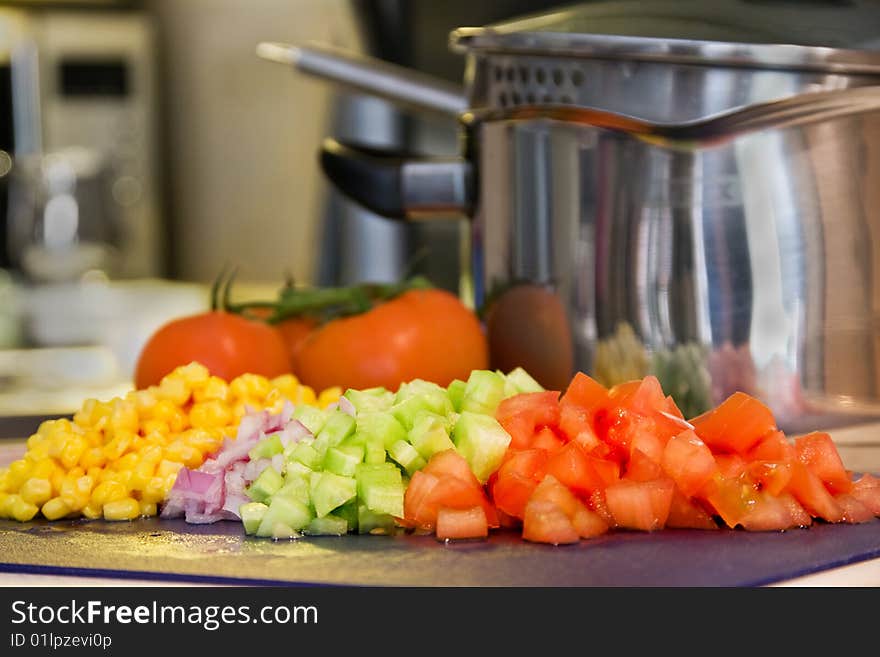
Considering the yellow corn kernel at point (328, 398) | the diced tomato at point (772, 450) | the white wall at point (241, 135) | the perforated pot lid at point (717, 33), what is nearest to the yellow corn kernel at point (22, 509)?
the yellow corn kernel at point (328, 398)

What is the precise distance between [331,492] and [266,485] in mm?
47

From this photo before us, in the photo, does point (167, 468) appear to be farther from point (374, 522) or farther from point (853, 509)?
point (853, 509)

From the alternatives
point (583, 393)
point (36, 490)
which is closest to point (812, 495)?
point (583, 393)

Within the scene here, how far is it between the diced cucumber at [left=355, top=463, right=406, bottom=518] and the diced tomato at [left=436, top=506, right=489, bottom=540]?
0.03 m

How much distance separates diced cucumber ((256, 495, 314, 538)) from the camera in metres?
0.77

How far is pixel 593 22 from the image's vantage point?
1083 mm

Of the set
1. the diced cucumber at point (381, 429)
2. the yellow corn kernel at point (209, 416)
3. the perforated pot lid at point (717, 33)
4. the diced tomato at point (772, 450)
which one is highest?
the perforated pot lid at point (717, 33)

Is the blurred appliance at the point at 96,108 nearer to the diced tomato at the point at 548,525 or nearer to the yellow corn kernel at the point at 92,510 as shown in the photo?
the yellow corn kernel at the point at 92,510

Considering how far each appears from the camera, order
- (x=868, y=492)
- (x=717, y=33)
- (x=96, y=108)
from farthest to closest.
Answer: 1. (x=96, y=108)
2. (x=717, y=33)
3. (x=868, y=492)

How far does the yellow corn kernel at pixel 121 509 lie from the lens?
829 millimetres

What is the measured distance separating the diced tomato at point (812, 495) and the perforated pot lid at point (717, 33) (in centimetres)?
37

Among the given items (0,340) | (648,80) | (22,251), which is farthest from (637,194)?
(22,251)

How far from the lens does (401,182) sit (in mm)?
1225
